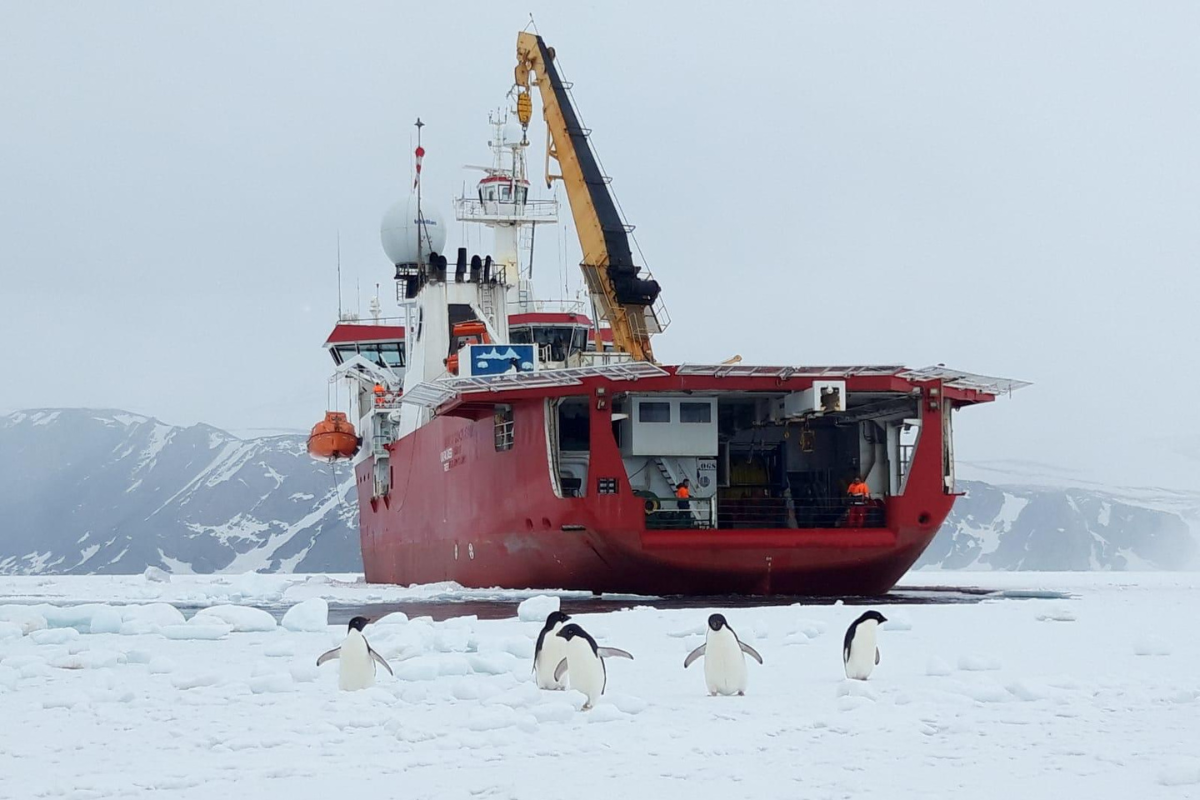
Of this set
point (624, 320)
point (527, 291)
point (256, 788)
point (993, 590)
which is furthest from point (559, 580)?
point (527, 291)

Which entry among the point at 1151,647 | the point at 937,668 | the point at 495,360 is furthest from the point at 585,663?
the point at 495,360

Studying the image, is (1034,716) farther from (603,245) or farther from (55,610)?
(603,245)

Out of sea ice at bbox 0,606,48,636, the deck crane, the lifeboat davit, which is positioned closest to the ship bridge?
the lifeboat davit

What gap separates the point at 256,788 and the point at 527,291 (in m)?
38.8

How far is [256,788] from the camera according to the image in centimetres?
681

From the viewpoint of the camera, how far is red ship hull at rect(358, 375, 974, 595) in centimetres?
2319

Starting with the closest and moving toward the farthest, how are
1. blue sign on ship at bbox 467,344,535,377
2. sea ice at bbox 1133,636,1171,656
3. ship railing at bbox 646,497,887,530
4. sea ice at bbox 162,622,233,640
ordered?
sea ice at bbox 1133,636,1171,656 < sea ice at bbox 162,622,233,640 < ship railing at bbox 646,497,887,530 < blue sign on ship at bbox 467,344,535,377

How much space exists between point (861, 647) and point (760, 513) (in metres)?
17.2

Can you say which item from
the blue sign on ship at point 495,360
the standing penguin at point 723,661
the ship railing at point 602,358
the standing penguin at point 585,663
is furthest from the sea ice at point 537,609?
the blue sign on ship at point 495,360

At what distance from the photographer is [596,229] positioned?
29.1m

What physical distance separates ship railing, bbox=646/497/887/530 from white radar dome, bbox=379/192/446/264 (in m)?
15.5

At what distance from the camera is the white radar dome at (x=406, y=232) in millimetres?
39219

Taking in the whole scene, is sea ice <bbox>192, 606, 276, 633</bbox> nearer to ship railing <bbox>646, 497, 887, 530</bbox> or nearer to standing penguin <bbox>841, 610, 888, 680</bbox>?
standing penguin <bbox>841, 610, 888, 680</bbox>

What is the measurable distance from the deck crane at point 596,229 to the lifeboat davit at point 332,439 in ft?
44.5
